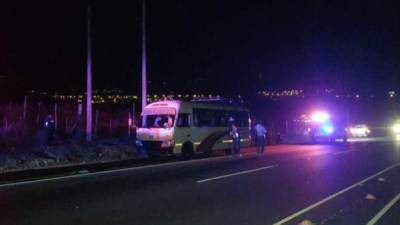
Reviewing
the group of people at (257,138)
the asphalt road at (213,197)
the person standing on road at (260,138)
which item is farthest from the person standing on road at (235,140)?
the asphalt road at (213,197)

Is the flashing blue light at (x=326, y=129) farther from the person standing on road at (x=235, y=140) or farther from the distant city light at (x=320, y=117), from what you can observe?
the person standing on road at (x=235, y=140)

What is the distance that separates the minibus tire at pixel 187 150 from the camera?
84.6ft

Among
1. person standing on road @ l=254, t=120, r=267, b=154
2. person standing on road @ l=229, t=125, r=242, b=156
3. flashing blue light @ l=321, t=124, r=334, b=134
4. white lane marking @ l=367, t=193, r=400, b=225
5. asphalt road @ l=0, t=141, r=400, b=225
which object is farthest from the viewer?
flashing blue light @ l=321, t=124, r=334, b=134

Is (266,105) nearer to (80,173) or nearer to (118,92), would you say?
(118,92)

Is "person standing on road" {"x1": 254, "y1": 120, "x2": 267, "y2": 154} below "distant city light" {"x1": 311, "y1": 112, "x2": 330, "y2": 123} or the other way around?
below

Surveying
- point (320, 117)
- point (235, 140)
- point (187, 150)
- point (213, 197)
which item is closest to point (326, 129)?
point (320, 117)

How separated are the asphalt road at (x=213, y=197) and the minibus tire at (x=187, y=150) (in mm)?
5864

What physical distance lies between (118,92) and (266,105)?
857 inches

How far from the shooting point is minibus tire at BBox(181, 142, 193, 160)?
84.6 feet

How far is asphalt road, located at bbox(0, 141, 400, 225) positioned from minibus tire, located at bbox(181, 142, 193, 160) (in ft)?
19.2

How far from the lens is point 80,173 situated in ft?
62.4

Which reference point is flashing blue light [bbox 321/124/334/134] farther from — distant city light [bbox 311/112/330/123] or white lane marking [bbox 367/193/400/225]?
white lane marking [bbox 367/193/400/225]

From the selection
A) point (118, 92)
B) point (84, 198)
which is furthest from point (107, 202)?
point (118, 92)

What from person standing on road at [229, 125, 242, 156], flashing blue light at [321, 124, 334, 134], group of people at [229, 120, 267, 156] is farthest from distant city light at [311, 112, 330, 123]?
person standing on road at [229, 125, 242, 156]
